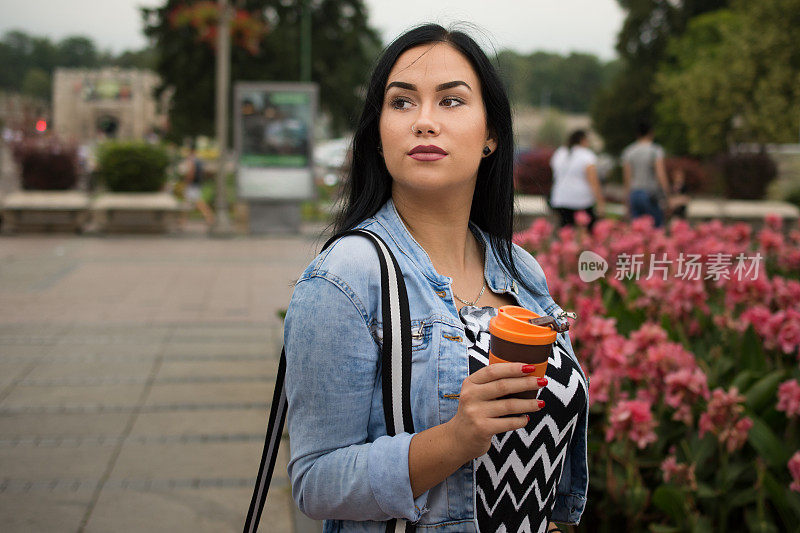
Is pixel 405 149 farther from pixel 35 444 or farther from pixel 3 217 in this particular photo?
pixel 3 217

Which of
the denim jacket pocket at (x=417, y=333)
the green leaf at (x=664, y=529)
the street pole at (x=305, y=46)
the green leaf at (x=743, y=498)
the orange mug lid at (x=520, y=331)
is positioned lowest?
the green leaf at (x=664, y=529)

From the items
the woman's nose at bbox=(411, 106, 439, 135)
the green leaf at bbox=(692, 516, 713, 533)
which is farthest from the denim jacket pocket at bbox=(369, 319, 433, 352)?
the green leaf at bbox=(692, 516, 713, 533)

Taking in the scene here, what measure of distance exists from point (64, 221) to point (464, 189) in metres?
13.2

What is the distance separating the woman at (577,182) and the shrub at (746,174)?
18.5ft

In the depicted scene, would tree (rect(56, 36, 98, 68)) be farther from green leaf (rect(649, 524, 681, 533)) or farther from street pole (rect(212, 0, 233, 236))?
green leaf (rect(649, 524, 681, 533))

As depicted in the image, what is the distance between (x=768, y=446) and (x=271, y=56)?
90.7 ft

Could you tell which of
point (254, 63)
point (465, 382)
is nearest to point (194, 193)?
point (254, 63)

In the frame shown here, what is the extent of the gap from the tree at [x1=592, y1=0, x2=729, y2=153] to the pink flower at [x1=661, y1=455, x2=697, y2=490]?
36210mm

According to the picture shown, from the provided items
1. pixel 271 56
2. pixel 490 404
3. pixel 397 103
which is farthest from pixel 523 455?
pixel 271 56

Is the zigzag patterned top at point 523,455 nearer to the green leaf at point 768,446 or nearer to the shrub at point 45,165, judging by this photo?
the green leaf at point 768,446

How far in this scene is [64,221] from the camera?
13.4 m

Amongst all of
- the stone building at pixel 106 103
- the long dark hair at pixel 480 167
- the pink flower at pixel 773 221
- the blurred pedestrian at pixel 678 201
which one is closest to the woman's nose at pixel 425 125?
the long dark hair at pixel 480 167

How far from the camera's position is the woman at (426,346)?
1.35 meters

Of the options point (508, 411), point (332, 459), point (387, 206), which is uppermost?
point (387, 206)
